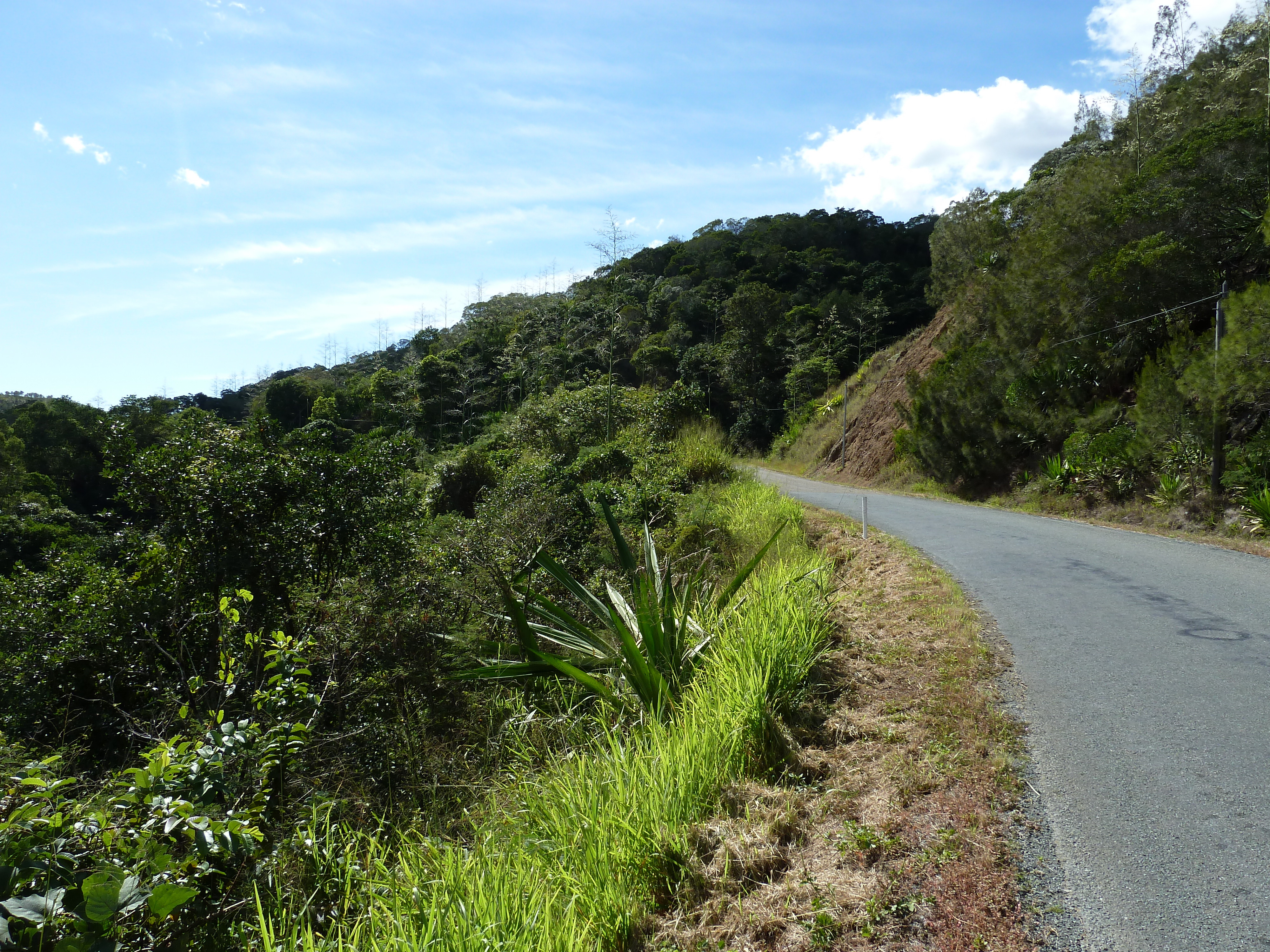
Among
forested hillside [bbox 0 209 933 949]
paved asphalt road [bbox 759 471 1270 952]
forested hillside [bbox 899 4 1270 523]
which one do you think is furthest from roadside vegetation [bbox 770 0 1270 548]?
forested hillside [bbox 0 209 933 949]

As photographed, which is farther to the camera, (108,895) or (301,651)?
(301,651)

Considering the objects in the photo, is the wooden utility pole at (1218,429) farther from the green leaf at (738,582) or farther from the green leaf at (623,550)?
the green leaf at (623,550)

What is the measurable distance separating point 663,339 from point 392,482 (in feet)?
138

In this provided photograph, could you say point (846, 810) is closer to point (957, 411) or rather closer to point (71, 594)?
point (71, 594)

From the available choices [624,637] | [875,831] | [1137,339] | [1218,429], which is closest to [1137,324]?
[1137,339]

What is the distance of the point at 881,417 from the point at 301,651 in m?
29.8

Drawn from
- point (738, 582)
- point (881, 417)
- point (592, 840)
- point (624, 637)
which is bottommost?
point (592, 840)

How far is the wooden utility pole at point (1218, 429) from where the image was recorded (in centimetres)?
1334

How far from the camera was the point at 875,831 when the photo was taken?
3.54 metres

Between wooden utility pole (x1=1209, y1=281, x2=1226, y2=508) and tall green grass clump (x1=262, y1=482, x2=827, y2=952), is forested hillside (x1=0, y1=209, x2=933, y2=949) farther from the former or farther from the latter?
wooden utility pole (x1=1209, y1=281, x2=1226, y2=508)

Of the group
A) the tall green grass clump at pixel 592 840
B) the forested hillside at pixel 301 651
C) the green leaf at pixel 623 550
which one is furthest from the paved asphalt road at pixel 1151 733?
the green leaf at pixel 623 550

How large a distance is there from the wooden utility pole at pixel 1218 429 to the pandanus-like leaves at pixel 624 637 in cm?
1161

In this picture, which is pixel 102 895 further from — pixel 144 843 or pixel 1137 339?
pixel 1137 339

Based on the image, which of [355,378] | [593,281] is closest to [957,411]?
[593,281]
